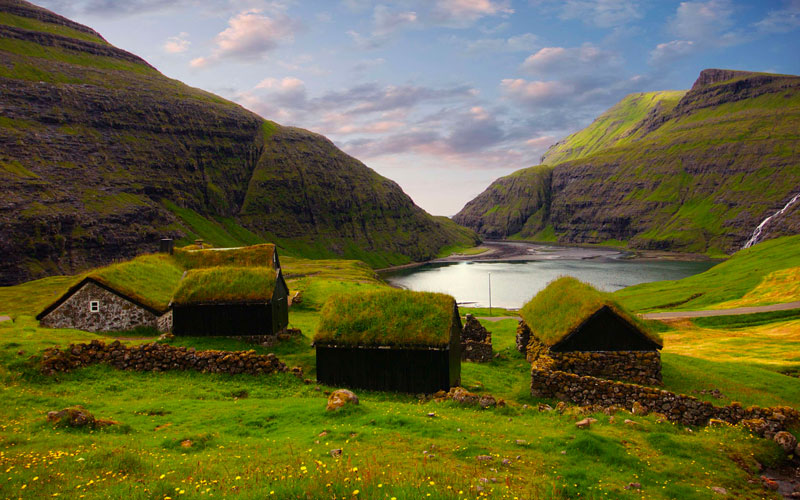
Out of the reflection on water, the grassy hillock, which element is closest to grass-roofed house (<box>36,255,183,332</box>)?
the grassy hillock

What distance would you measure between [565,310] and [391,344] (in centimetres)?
1364

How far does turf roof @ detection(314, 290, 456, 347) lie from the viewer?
2550 centimetres

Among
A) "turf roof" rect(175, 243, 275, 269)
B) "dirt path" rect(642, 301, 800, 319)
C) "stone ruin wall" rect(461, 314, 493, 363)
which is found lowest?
"dirt path" rect(642, 301, 800, 319)

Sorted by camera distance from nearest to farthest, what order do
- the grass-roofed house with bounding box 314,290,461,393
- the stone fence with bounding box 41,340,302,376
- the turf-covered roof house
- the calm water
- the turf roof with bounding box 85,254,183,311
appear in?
1. the grass-roofed house with bounding box 314,290,461,393
2. the stone fence with bounding box 41,340,302,376
3. the turf-covered roof house
4. the turf roof with bounding box 85,254,183,311
5. the calm water

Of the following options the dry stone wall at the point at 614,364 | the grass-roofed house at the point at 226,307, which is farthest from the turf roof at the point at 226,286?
the dry stone wall at the point at 614,364

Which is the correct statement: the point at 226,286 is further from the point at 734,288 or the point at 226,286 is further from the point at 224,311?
the point at 734,288

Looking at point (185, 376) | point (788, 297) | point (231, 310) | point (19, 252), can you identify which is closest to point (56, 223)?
point (19, 252)

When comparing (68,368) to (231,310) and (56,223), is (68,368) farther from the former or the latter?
(56,223)

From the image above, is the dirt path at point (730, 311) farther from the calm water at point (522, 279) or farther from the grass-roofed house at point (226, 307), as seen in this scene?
the grass-roofed house at point (226, 307)

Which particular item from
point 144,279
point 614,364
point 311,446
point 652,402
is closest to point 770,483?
point 652,402

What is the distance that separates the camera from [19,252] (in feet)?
448

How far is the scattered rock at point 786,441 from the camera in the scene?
1569 cm

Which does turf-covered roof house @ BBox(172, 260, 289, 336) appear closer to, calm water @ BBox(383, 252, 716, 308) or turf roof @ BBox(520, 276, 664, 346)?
turf roof @ BBox(520, 276, 664, 346)

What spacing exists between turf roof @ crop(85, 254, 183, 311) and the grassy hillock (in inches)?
3277
